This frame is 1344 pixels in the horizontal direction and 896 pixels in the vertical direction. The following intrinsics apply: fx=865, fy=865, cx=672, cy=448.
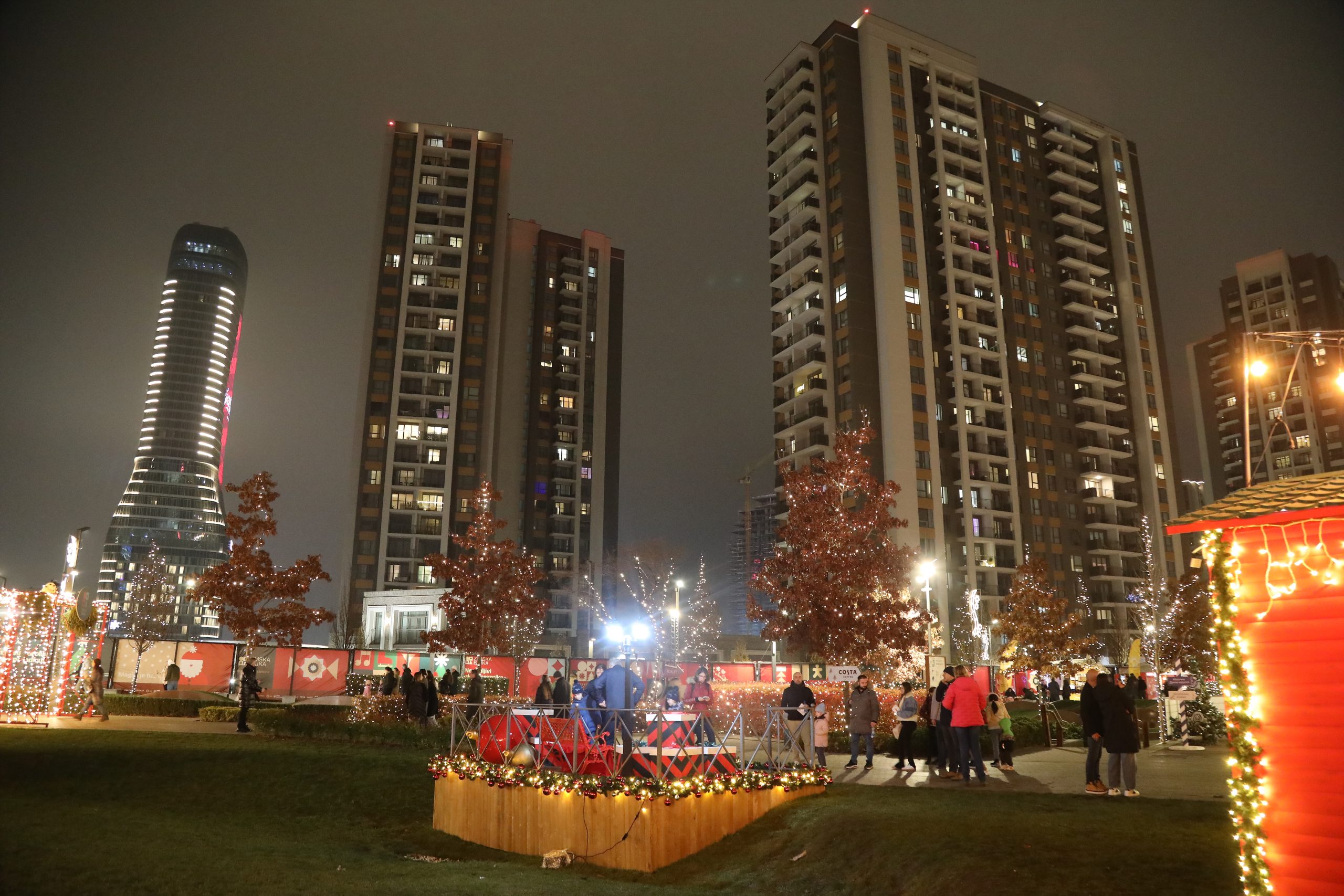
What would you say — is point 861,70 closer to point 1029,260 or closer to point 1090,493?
point 1029,260

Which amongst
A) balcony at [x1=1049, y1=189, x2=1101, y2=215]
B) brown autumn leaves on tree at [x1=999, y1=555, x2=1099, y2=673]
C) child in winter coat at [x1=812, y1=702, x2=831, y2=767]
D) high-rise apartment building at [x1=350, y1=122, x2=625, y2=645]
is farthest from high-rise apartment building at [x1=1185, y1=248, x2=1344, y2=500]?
child in winter coat at [x1=812, y1=702, x2=831, y2=767]

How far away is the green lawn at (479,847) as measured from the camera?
9008mm

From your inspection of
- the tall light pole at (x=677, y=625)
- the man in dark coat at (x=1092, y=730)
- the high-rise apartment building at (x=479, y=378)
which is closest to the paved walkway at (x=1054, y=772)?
the man in dark coat at (x=1092, y=730)

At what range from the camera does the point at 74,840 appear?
1077cm

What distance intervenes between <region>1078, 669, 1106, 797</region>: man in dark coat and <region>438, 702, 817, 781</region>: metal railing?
13.7 feet

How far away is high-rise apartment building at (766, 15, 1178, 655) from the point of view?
6838 centimetres

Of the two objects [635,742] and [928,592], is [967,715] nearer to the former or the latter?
[635,742]

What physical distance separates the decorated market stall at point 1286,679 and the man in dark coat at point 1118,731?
4708 millimetres

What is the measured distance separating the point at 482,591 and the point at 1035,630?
27.8 meters

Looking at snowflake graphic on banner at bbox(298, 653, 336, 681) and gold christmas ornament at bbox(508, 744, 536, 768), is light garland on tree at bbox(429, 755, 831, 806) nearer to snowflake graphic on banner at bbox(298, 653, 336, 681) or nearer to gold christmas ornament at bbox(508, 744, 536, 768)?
gold christmas ornament at bbox(508, 744, 536, 768)

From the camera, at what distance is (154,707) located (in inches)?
1066

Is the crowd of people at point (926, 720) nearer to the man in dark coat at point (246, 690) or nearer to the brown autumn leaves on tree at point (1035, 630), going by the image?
the man in dark coat at point (246, 690)

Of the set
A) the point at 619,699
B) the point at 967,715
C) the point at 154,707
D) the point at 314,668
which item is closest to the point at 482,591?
the point at 314,668

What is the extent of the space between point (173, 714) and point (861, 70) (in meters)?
70.4
